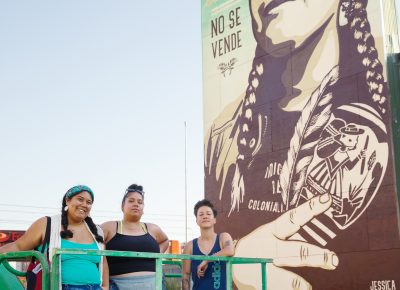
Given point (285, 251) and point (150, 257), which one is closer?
point (150, 257)

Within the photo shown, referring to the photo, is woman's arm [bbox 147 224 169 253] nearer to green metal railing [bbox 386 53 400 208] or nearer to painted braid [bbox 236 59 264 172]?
green metal railing [bbox 386 53 400 208]

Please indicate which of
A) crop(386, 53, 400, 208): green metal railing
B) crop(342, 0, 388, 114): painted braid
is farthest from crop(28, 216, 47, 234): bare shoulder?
crop(342, 0, 388, 114): painted braid

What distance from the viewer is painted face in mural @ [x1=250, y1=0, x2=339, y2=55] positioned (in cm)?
1011

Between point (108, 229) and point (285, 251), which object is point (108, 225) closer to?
point (108, 229)

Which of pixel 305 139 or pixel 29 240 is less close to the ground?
pixel 305 139

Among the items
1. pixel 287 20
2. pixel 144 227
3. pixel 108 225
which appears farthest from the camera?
pixel 287 20

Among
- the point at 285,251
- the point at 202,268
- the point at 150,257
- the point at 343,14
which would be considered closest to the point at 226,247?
the point at 202,268

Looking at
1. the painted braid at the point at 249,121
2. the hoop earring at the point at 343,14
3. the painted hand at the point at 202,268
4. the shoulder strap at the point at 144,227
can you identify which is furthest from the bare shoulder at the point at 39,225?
the painted braid at the point at 249,121

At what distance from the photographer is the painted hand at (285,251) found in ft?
31.1

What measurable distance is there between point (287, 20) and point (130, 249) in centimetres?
725

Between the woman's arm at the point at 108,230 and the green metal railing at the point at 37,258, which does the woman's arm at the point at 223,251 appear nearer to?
the woman's arm at the point at 108,230
